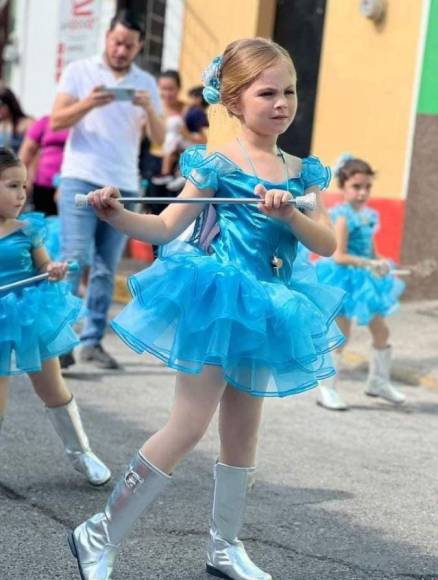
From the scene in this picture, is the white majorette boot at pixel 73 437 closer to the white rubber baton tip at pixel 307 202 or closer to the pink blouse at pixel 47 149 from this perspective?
the white rubber baton tip at pixel 307 202

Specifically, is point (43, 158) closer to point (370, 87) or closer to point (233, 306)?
point (370, 87)

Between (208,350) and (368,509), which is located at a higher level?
(208,350)

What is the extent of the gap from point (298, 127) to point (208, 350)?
995 cm

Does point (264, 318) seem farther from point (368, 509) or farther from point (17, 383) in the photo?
point (17, 383)

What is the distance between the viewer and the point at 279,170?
4109 mm

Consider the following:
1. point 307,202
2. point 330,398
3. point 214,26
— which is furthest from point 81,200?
point 214,26

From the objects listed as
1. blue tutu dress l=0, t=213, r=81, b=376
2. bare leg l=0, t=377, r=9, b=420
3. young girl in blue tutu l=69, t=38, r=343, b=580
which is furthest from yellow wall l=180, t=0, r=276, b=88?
young girl in blue tutu l=69, t=38, r=343, b=580

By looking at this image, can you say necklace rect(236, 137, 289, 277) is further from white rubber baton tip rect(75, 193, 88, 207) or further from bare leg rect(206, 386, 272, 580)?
white rubber baton tip rect(75, 193, 88, 207)

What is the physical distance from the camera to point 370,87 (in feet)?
38.1

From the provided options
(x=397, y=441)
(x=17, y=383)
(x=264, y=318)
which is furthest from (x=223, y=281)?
(x=17, y=383)

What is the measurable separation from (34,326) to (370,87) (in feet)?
23.7

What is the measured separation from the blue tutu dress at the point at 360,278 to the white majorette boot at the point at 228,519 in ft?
12.4

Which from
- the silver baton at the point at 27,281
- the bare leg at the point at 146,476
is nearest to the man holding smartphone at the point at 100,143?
the silver baton at the point at 27,281

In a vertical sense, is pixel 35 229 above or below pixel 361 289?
above
